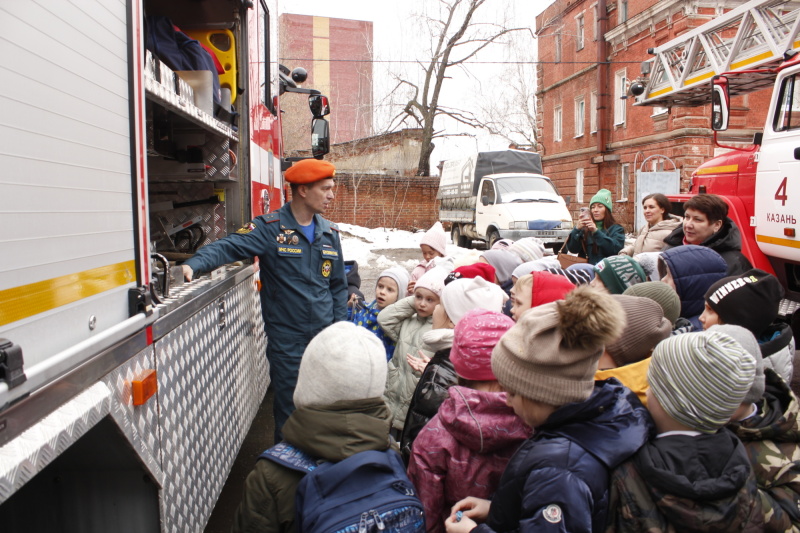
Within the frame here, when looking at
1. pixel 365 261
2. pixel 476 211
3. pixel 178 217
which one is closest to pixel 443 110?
pixel 476 211

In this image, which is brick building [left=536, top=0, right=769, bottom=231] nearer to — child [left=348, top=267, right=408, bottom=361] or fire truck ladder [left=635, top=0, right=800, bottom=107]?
fire truck ladder [left=635, top=0, right=800, bottom=107]

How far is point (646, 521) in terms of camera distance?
1593 millimetres

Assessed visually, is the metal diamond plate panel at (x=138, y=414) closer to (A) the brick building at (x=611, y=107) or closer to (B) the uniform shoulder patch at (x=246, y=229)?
(B) the uniform shoulder patch at (x=246, y=229)

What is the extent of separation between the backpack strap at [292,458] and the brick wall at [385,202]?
74.9ft

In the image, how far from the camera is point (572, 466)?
62.2 inches

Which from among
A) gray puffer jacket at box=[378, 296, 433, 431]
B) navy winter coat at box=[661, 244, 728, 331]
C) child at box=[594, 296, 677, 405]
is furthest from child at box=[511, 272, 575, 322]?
navy winter coat at box=[661, 244, 728, 331]

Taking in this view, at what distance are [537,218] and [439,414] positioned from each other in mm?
13885

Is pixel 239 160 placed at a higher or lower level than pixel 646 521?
higher

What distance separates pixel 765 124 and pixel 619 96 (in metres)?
21.3

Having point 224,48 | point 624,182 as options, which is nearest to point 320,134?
point 224,48

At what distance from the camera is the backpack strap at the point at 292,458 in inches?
77.1

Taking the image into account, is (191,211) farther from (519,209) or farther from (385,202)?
(385,202)

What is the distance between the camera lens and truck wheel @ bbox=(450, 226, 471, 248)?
20.3 meters

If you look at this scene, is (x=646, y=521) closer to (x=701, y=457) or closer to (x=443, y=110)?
(x=701, y=457)
